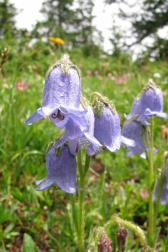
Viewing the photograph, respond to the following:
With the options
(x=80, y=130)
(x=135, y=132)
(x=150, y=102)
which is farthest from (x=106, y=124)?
(x=135, y=132)

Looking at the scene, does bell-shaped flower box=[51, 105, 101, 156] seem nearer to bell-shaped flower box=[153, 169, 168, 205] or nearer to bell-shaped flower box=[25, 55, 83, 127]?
bell-shaped flower box=[25, 55, 83, 127]

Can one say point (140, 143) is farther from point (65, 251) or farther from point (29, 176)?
point (29, 176)

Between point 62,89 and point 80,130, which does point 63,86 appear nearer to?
point 62,89

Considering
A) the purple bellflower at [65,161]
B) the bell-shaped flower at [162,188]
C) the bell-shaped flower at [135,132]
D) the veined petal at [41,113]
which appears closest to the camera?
the veined petal at [41,113]

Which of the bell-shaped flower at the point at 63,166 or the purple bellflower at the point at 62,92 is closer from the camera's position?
the purple bellflower at the point at 62,92

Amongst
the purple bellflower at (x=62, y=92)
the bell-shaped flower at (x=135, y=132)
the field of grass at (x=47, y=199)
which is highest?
the purple bellflower at (x=62, y=92)

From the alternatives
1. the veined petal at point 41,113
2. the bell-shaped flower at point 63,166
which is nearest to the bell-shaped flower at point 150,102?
the bell-shaped flower at point 63,166

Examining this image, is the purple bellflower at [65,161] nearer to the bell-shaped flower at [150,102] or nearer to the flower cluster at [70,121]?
the flower cluster at [70,121]

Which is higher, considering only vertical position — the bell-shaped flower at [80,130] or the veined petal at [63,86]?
the veined petal at [63,86]

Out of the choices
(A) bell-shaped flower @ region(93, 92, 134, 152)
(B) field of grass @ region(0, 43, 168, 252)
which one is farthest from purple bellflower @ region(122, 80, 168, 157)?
(A) bell-shaped flower @ region(93, 92, 134, 152)
